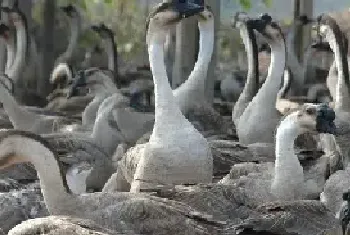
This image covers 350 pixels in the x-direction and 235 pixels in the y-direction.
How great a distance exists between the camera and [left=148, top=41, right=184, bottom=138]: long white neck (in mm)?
8461

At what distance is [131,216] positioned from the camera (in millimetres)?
6586

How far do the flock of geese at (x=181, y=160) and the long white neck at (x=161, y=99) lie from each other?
11 mm

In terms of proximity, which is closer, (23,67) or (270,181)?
(270,181)

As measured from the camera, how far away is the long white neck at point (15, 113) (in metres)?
11.7

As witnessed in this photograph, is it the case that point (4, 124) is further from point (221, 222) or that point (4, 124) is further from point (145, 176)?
point (221, 222)

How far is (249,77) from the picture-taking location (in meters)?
13.1

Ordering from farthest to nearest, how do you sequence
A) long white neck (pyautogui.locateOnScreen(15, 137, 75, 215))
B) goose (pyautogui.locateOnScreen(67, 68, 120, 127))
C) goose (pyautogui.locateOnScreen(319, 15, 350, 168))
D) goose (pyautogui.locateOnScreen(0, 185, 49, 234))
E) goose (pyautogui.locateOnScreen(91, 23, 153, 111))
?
goose (pyautogui.locateOnScreen(67, 68, 120, 127)), goose (pyautogui.locateOnScreen(91, 23, 153, 111)), goose (pyautogui.locateOnScreen(319, 15, 350, 168)), goose (pyautogui.locateOnScreen(0, 185, 49, 234)), long white neck (pyautogui.locateOnScreen(15, 137, 75, 215))

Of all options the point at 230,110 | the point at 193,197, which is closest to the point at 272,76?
the point at 230,110

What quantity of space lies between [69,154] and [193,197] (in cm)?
313

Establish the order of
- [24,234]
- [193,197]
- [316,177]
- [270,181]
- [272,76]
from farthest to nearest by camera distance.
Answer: [272,76], [316,177], [270,181], [193,197], [24,234]

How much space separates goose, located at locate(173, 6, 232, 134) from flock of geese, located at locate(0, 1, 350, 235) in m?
0.02

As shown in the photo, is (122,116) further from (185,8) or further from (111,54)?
(111,54)

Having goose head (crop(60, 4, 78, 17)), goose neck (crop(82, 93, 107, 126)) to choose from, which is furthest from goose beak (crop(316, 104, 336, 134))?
goose head (crop(60, 4, 78, 17))

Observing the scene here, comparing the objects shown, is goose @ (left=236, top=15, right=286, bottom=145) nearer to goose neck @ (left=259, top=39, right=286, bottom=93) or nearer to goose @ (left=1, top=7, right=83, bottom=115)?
goose neck @ (left=259, top=39, right=286, bottom=93)
